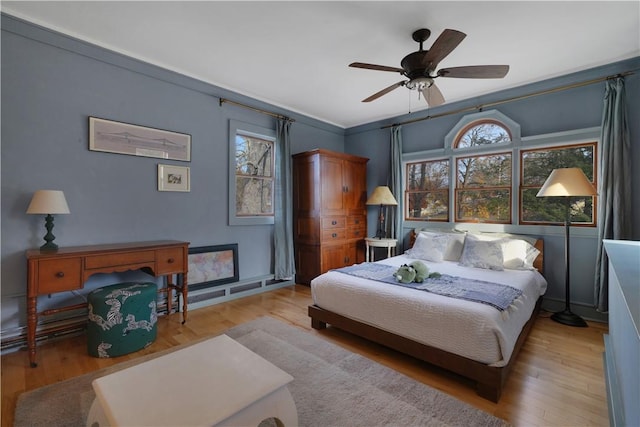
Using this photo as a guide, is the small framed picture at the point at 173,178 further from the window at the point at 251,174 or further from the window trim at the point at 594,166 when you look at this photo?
the window trim at the point at 594,166

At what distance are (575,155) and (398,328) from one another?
306 centimetres

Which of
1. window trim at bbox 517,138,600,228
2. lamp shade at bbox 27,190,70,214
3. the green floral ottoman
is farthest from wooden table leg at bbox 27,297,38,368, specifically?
window trim at bbox 517,138,600,228

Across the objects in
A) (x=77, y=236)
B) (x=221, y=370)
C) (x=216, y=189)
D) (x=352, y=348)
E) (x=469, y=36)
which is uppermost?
(x=469, y=36)

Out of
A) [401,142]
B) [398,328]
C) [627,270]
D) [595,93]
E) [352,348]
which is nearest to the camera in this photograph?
[627,270]

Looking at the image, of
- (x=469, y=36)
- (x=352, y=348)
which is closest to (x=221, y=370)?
(x=352, y=348)

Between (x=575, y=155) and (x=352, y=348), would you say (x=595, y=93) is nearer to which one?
(x=575, y=155)

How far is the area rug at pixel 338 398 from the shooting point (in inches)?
64.1

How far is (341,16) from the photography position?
2.33 m

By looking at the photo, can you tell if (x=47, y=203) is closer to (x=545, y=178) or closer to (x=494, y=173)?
(x=494, y=173)

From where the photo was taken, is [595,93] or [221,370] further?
[595,93]

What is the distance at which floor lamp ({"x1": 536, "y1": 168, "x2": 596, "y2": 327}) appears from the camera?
2.85m

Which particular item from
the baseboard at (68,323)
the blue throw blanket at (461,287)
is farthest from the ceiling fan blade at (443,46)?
the baseboard at (68,323)

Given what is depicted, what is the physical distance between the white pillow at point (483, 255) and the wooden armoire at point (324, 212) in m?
1.83

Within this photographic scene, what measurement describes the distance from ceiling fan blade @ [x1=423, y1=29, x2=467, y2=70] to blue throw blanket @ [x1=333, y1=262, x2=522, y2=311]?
6.03ft
